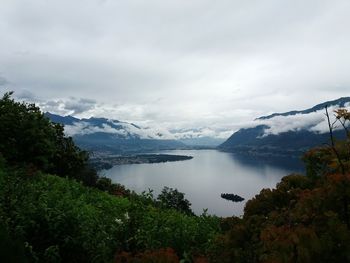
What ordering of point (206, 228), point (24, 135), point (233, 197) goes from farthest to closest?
1. point (233, 197)
2. point (24, 135)
3. point (206, 228)

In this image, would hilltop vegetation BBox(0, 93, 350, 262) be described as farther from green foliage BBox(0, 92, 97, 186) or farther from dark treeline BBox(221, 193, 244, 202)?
dark treeline BBox(221, 193, 244, 202)

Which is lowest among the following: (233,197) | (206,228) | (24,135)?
(233,197)

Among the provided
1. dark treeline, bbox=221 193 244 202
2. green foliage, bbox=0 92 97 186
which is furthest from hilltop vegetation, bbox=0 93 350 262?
dark treeline, bbox=221 193 244 202

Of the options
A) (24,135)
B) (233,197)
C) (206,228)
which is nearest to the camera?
(206,228)

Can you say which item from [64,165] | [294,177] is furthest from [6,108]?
[294,177]

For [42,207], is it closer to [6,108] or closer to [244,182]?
[6,108]

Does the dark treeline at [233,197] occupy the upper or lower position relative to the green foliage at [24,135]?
lower

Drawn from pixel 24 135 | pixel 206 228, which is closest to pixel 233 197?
pixel 24 135

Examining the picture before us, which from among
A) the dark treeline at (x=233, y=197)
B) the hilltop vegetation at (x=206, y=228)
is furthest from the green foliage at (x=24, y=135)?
the dark treeline at (x=233, y=197)

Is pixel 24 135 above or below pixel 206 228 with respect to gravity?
above

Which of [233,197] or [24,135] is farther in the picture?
[233,197]

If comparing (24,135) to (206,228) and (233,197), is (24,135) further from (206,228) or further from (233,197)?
(233,197)

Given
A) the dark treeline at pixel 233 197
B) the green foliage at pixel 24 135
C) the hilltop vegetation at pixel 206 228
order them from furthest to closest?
1. the dark treeline at pixel 233 197
2. the green foliage at pixel 24 135
3. the hilltop vegetation at pixel 206 228

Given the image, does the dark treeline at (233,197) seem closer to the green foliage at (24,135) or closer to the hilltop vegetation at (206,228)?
the green foliage at (24,135)
